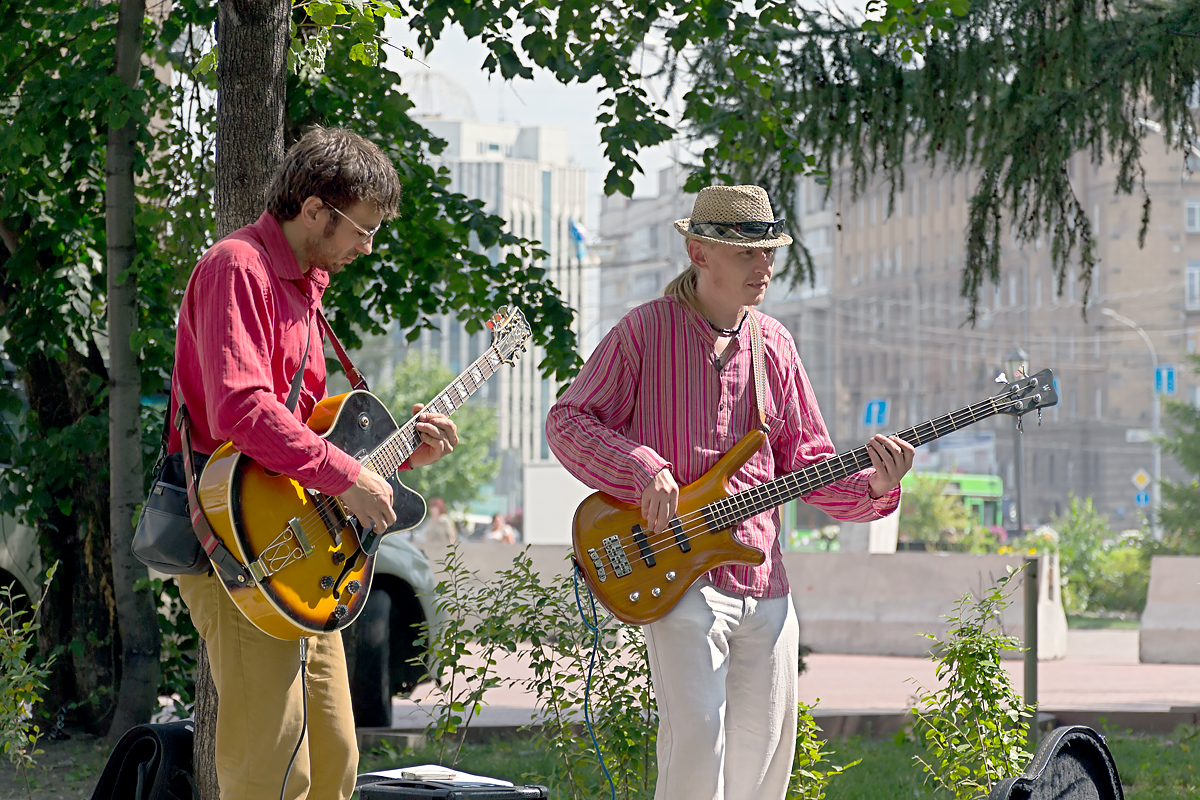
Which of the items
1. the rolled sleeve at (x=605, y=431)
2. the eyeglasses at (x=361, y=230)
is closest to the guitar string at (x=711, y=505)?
the rolled sleeve at (x=605, y=431)

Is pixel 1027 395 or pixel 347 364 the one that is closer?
pixel 347 364

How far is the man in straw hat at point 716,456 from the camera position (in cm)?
338

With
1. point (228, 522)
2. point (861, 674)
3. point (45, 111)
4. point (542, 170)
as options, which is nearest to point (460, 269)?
point (45, 111)

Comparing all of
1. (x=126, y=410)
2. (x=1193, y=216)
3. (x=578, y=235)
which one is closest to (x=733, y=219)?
(x=126, y=410)

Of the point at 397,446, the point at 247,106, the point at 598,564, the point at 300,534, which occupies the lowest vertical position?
the point at 598,564

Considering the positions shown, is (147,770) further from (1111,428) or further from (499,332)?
(1111,428)

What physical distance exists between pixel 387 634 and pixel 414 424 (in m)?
4.07

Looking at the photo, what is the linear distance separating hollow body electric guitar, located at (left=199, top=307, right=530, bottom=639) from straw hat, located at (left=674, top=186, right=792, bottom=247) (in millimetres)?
952

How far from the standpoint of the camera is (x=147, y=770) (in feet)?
12.9

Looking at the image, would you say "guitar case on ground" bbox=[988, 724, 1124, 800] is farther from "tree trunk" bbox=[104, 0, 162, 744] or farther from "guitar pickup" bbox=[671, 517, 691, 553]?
"tree trunk" bbox=[104, 0, 162, 744]

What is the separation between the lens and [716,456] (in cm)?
362

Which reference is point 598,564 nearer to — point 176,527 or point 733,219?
point 733,219

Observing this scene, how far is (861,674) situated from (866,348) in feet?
232

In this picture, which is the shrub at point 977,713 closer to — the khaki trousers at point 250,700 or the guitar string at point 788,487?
the guitar string at point 788,487
